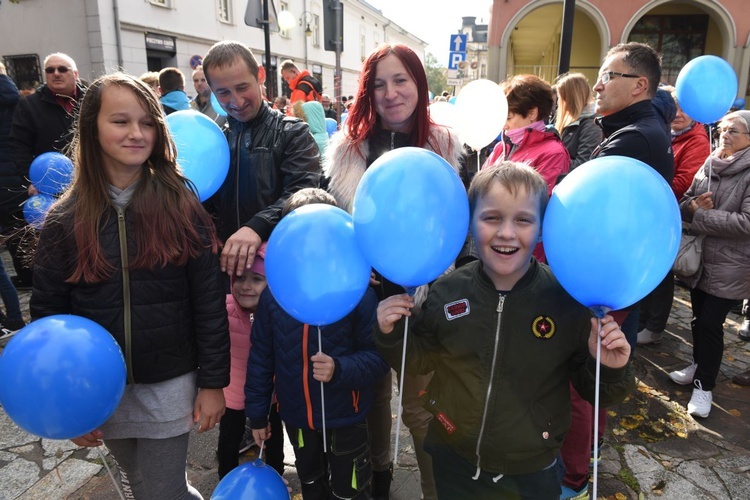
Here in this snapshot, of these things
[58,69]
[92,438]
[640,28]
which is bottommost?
[92,438]

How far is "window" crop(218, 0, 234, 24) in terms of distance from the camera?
18750 mm

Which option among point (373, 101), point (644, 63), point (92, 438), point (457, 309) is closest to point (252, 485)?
point (92, 438)

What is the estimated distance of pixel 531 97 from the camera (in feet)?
9.68

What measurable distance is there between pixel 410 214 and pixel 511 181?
0.39 meters

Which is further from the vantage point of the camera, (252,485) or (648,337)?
(648,337)

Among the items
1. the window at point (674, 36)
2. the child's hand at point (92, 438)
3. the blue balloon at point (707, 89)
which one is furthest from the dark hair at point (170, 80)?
the window at point (674, 36)

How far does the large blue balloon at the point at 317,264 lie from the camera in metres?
1.57

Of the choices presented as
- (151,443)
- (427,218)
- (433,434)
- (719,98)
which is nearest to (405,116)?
(427,218)

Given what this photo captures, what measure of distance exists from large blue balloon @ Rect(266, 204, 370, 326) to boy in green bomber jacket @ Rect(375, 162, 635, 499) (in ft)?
0.47

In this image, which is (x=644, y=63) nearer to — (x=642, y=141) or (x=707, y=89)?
(x=642, y=141)

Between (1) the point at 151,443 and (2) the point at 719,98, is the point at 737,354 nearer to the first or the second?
(2) the point at 719,98

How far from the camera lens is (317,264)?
1567 mm

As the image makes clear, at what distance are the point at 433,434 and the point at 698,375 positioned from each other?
237 cm

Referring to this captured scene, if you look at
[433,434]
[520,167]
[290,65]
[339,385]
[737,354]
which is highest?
[290,65]
